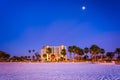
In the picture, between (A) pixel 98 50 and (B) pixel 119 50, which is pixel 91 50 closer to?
(A) pixel 98 50

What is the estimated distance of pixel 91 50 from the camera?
19962 cm

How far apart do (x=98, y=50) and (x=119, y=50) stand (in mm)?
16154

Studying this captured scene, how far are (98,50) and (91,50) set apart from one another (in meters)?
6.21

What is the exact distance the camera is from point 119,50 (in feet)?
647

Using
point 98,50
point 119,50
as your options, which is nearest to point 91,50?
point 98,50

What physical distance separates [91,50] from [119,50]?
68.8 feet

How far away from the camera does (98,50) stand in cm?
19562
